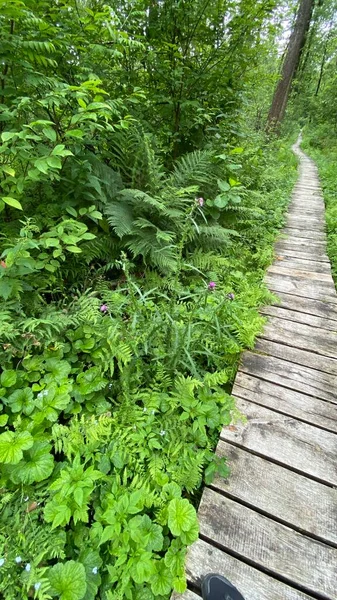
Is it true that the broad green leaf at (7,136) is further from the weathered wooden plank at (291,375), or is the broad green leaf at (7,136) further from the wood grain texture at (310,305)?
the wood grain texture at (310,305)

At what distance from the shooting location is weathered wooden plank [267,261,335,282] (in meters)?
3.06

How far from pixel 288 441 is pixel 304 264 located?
7.66 feet

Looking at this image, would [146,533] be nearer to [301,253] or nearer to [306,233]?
[301,253]

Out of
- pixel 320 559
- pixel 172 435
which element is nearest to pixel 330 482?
pixel 320 559

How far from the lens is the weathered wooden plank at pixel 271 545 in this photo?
1.12 m

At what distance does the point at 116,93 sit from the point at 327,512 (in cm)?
334

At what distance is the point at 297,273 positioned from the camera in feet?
10.4

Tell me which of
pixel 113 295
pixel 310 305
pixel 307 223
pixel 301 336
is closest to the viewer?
pixel 113 295

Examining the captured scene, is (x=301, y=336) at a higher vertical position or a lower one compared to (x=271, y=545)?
higher

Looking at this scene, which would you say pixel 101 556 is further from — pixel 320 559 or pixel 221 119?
pixel 221 119

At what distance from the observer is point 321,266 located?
327 centimetres

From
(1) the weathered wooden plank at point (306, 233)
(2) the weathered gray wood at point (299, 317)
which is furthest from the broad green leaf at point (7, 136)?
(1) the weathered wooden plank at point (306, 233)

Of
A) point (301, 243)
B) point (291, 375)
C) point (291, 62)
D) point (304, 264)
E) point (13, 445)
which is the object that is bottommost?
point (291, 375)

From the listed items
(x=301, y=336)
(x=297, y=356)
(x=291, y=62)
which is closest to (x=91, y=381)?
(x=297, y=356)
